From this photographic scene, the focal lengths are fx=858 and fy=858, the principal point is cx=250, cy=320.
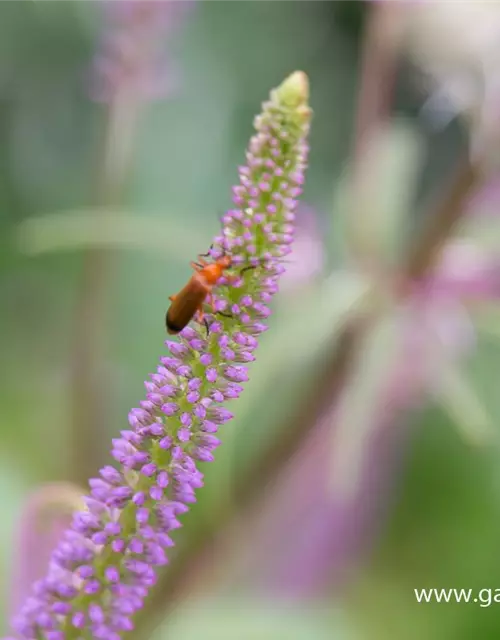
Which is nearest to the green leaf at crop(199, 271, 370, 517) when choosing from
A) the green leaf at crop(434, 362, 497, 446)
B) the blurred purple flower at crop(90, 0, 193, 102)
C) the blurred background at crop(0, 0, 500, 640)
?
the blurred background at crop(0, 0, 500, 640)

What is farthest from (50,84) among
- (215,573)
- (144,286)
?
(215,573)

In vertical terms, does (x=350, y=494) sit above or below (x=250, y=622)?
above

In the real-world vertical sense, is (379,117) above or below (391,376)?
above

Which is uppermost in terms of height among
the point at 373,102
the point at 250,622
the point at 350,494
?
the point at 373,102

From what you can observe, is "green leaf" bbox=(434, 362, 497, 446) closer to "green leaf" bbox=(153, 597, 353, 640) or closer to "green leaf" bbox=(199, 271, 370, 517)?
"green leaf" bbox=(199, 271, 370, 517)

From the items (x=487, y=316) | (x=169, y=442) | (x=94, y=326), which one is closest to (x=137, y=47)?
(x=94, y=326)

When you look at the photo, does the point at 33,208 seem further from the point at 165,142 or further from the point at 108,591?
the point at 108,591

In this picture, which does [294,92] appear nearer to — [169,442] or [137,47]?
[169,442]
